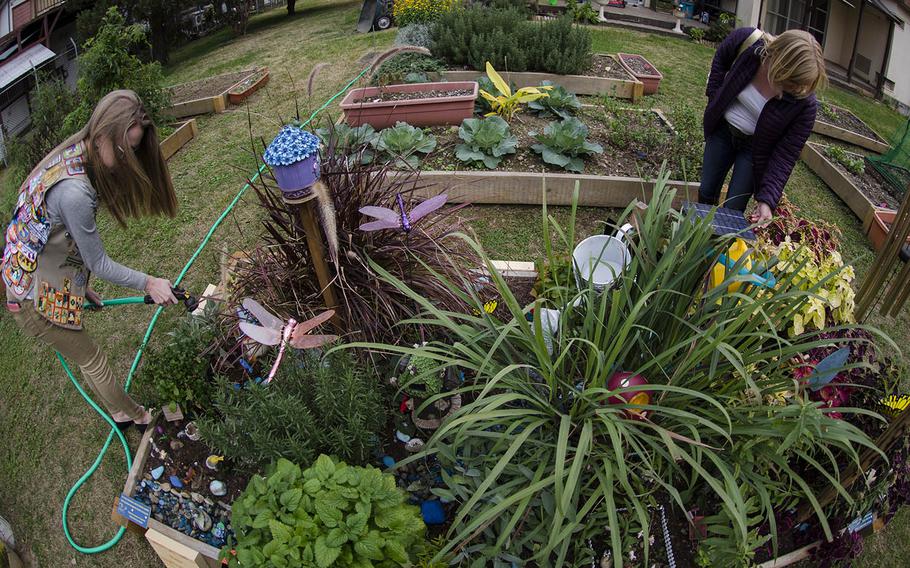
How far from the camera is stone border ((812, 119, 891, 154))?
5842 mm

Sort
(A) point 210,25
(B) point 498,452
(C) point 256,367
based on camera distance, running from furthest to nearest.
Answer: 1. (A) point 210,25
2. (C) point 256,367
3. (B) point 498,452

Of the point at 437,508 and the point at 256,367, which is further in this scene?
the point at 256,367

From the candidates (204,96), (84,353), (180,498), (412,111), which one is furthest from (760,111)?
(204,96)

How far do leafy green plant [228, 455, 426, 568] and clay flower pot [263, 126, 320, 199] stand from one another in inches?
35.0

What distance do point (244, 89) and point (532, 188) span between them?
415cm

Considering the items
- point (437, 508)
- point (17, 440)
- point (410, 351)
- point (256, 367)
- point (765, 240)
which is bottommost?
point (17, 440)

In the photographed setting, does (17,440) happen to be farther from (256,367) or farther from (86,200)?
(86,200)

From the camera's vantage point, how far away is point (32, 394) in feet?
10.6

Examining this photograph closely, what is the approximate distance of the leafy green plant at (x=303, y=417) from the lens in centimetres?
206

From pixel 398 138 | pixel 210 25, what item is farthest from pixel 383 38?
pixel 210 25

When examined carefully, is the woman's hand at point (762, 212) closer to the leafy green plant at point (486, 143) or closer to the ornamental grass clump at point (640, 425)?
the ornamental grass clump at point (640, 425)

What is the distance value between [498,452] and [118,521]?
1.72 m

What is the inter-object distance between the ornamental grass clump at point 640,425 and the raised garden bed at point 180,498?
3.00 ft

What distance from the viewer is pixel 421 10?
23.4ft
